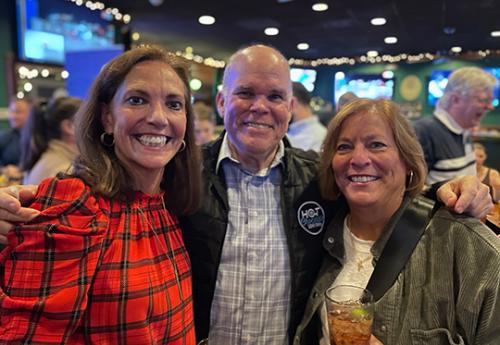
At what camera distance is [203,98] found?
10.2m

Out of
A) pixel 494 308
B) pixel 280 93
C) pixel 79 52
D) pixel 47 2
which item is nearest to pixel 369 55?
pixel 47 2

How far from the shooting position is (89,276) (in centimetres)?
115

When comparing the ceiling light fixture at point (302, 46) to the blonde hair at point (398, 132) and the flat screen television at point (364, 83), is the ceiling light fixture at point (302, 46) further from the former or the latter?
the blonde hair at point (398, 132)

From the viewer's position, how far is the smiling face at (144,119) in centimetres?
137

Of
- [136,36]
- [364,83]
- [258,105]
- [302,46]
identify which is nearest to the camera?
[258,105]

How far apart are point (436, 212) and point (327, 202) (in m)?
0.48

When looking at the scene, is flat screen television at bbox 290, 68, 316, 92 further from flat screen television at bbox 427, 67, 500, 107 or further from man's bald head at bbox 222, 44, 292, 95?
man's bald head at bbox 222, 44, 292, 95

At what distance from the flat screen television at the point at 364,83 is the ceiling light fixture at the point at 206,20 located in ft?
15.2

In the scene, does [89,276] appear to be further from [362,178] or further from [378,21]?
[378,21]

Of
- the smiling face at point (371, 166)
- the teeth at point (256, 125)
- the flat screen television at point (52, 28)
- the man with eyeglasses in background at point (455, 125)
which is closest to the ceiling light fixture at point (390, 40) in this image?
the man with eyeglasses in background at point (455, 125)

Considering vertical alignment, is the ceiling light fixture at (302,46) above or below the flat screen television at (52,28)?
above

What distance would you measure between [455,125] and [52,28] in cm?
569

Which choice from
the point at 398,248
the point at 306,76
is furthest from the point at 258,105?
the point at 306,76

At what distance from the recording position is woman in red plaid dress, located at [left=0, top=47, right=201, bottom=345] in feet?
3.58
